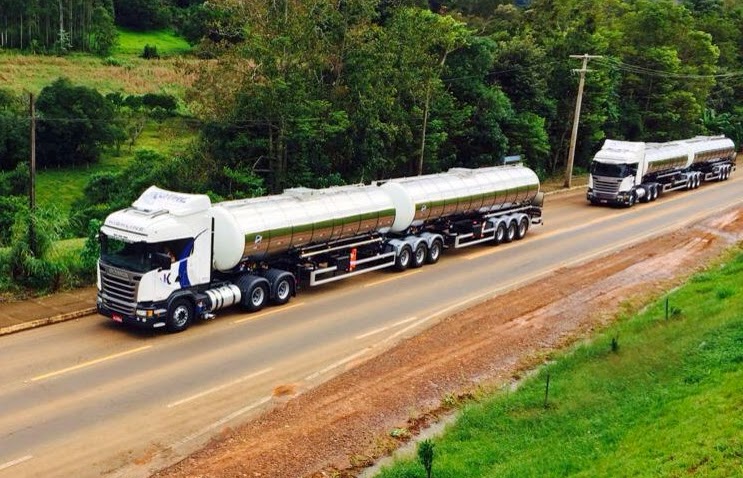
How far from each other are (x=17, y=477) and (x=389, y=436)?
21.4 ft

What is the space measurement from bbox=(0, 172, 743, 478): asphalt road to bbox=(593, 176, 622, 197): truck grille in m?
13.2

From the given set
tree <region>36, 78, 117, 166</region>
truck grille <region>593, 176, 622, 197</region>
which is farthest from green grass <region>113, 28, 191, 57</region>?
truck grille <region>593, 176, 622, 197</region>

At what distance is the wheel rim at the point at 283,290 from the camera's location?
2331cm

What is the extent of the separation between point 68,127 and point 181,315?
1434 inches

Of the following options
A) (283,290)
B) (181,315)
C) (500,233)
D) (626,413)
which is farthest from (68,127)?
(626,413)

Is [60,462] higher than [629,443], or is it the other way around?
[629,443]

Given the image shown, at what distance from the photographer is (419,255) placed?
28.8 m

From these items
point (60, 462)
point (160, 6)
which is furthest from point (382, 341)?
point (160, 6)

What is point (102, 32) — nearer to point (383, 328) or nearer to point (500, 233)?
point (500, 233)

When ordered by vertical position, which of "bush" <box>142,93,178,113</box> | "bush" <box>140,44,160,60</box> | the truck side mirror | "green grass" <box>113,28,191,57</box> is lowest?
the truck side mirror

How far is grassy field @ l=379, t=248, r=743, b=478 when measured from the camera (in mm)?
11352

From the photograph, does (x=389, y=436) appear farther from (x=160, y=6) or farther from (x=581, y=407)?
(x=160, y=6)

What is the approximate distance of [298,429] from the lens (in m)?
14.9

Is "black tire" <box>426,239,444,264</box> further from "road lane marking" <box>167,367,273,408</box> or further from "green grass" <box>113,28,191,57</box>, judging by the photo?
"green grass" <box>113,28,191,57</box>
